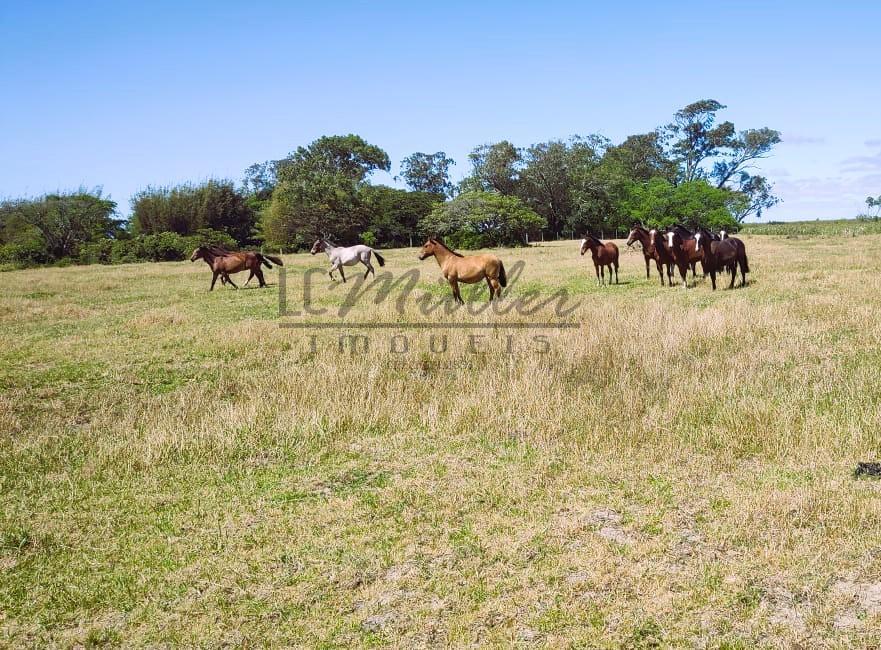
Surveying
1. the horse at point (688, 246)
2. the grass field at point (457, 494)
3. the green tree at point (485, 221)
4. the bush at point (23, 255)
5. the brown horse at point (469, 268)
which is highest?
the green tree at point (485, 221)

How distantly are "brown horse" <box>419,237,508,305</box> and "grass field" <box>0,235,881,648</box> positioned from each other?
4.94 meters

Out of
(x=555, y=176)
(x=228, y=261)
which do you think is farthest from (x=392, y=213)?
(x=228, y=261)

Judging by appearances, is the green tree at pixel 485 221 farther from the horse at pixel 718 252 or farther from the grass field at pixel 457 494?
the grass field at pixel 457 494

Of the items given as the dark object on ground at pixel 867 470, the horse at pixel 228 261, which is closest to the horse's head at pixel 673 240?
the dark object on ground at pixel 867 470

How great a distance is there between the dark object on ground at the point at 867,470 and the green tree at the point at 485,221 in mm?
40973

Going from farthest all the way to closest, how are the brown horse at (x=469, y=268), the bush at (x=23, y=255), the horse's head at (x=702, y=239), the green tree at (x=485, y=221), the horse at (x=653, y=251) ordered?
the green tree at (x=485, y=221) < the bush at (x=23, y=255) < the horse at (x=653, y=251) < the horse's head at (x=702, y=239) < the brown horse at (x=469, y=268)

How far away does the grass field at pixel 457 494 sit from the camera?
3424 millimetres

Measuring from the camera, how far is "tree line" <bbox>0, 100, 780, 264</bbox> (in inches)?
1864

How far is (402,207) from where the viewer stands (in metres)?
57.5

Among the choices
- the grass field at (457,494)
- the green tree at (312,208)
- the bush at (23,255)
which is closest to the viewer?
the grass field at (457,494)

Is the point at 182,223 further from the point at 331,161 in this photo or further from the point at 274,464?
the point at 274,464

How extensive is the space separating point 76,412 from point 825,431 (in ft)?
28.9

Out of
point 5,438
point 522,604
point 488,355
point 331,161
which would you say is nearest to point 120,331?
point 5,438

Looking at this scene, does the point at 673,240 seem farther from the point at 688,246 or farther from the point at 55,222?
the point at 55,222
